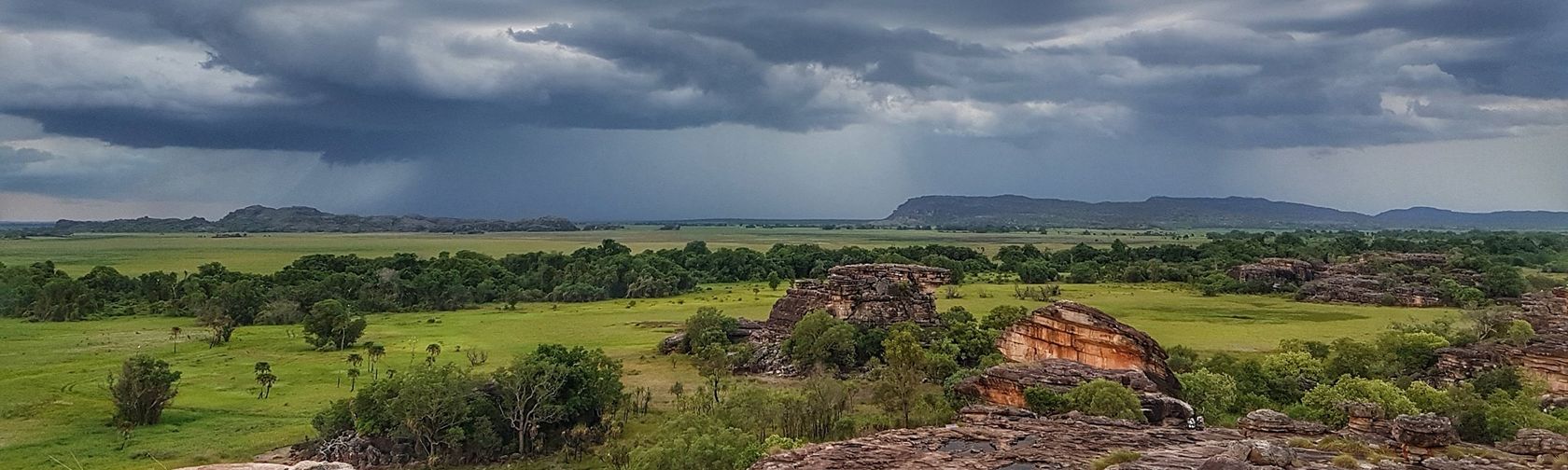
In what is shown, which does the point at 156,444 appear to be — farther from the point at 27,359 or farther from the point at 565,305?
the point at 565,305

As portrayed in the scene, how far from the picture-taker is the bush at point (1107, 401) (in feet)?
88.1

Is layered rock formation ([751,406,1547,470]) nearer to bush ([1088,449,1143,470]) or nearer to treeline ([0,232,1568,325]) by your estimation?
bush ([1088,449,1143,470])

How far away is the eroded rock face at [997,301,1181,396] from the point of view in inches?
1448

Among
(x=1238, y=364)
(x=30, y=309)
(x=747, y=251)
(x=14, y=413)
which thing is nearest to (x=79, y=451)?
(x=14, y=413)

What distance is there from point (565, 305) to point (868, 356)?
1983 inches

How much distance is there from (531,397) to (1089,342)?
2547 centimetres

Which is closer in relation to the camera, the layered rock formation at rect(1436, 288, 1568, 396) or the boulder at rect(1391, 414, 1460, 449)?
the boulder at rect(1391, 414, 1460, 449)

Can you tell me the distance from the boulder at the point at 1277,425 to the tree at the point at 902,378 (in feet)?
45.9

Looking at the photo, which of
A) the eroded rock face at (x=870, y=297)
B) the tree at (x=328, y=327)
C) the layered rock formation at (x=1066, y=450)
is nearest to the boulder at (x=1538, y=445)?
the layered rock formation at (x=1066, y=450)

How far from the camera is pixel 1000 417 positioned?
25.1m

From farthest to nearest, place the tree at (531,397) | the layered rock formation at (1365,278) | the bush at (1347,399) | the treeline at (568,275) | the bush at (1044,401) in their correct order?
1. the layered rock formation at (1365,278)
2. the treeline at (568,275)
3. the tree at (531,397)
4. the bush at (1347,399)
5. the bush at (1044,401)

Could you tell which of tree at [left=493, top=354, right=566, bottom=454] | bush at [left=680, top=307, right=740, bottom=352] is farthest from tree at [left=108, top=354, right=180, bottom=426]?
bush at [left=680, top=307, right=740, bottom=352]

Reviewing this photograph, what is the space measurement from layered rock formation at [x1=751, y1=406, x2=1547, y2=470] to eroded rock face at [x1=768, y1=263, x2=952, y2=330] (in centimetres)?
3605

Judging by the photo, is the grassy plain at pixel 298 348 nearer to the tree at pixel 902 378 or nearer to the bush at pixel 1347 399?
the tree at pixel 902 378
